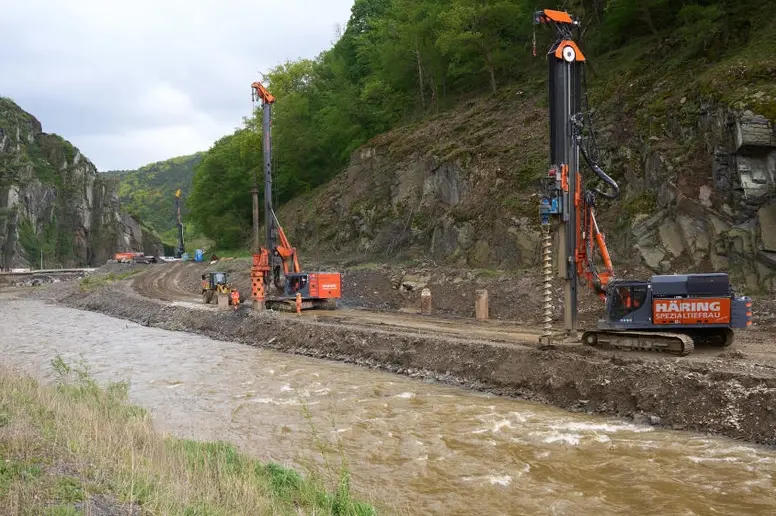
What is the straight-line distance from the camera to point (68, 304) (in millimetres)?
51031

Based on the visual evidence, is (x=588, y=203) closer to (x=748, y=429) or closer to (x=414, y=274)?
(x=748, y=429)

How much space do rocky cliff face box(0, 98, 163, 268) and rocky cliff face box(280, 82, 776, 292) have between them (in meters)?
91.0

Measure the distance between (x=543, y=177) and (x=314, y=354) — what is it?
1471cm

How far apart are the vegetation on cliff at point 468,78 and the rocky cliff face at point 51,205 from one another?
57296 mm

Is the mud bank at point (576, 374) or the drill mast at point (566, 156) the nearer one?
the mud bank at point (576, 374)

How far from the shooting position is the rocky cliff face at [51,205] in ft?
381

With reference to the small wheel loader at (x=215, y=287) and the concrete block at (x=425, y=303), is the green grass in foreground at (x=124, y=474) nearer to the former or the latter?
the concrete block at (x=425, y=303)

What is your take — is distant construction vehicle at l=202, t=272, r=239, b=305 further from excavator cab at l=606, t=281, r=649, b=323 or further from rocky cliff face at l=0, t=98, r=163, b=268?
rocky cliff face at l=0, t=98, r=163, b=268

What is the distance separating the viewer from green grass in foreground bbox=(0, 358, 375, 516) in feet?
20.2

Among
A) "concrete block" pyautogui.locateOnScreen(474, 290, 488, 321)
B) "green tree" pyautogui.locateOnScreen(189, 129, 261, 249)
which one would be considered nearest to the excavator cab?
"concrete block" pyautogui.locateOnScreen(474, 290, 488, 321)

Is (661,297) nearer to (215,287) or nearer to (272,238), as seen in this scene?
(272,238)

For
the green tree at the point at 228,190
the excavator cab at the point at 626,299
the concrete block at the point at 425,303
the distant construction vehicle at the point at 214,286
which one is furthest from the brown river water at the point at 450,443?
the green tree at the point at 228,190

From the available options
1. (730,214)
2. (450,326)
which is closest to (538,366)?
(450,326)

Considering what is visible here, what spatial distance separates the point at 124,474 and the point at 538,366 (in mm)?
11430
